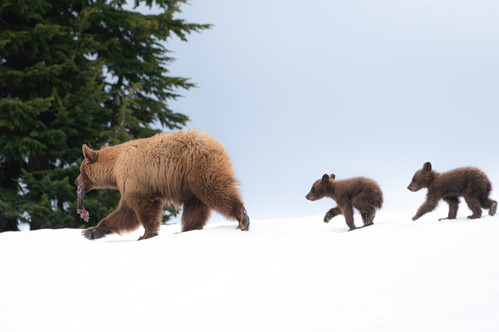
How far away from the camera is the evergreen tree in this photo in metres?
15.0

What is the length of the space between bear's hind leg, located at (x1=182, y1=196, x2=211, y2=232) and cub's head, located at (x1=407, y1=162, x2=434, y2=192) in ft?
9.15

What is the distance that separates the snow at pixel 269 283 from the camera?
3639 mm

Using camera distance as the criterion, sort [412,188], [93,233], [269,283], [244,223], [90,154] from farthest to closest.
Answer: [90,154] → [93,233] → [412,188] → [244,223] → [269,283]

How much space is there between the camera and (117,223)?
7359mm

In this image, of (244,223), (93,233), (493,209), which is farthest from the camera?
(93,233)

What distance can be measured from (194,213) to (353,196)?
7.07 ft

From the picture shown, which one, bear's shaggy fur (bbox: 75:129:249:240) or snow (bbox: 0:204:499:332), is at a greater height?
bear's shaggy fur (bbox: 75:129:249:240)

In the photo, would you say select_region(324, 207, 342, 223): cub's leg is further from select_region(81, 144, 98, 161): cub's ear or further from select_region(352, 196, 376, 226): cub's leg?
select_region(81, 144, 98, 161): cub's ear

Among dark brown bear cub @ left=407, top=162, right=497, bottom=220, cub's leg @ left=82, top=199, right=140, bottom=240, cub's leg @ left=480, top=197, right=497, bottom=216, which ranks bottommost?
cub's leg @ left=82, top=199, right=140, bottom=240

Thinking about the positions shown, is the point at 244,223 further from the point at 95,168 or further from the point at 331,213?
the point at 95,168

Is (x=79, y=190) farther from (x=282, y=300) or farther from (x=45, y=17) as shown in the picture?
(x=45, y=17)

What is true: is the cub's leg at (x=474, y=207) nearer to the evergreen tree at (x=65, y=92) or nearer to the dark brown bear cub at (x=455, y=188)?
the dark brown bear cub at (x=455, y=188)

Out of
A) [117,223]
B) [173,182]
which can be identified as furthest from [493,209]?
[117,223]

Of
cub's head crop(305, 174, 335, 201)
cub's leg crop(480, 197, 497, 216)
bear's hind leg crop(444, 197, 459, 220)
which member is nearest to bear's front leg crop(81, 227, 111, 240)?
cub's head crop(305, 174, 335, 201)
